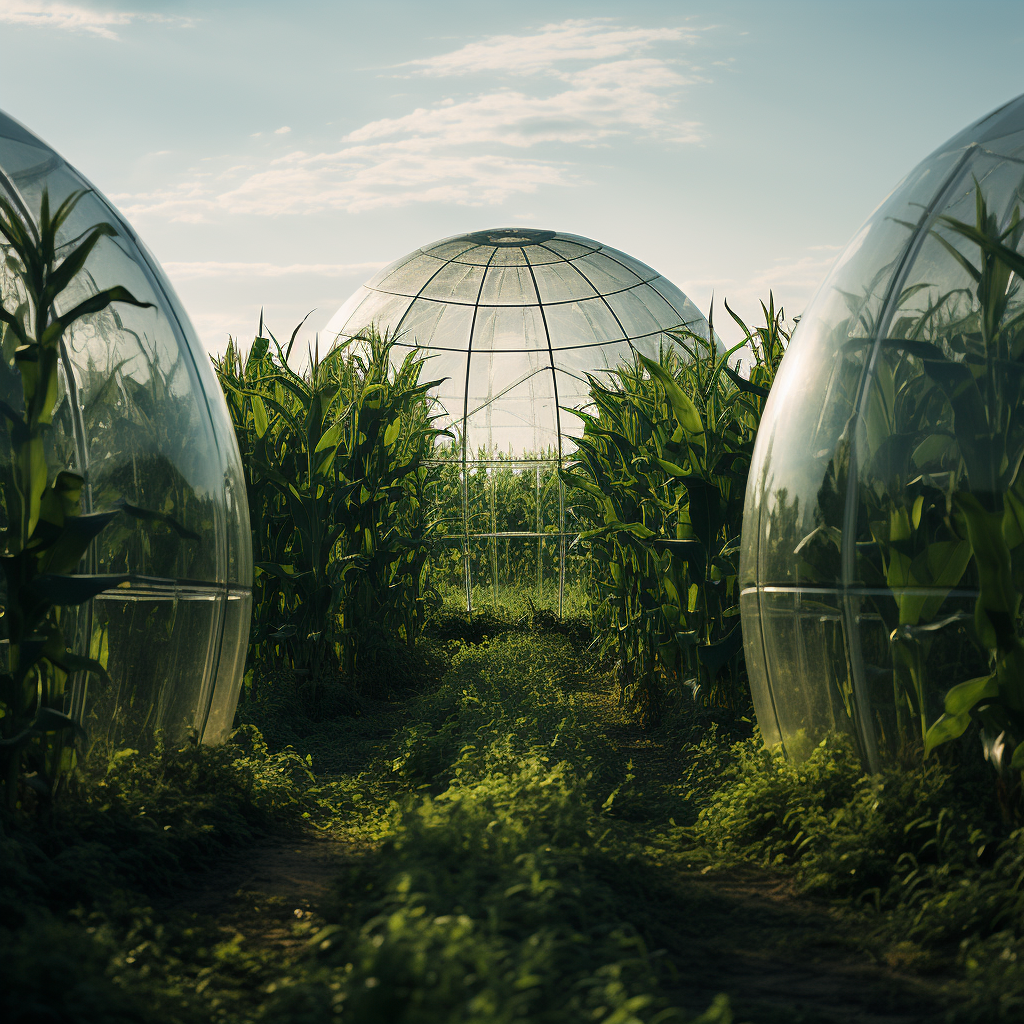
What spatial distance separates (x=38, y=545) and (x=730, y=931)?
296 centimetres

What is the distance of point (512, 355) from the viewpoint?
14.9m

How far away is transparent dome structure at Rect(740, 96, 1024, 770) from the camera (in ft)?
12.6

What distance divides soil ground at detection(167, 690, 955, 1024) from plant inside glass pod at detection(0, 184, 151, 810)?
847mm

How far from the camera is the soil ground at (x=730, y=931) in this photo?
2.75 m

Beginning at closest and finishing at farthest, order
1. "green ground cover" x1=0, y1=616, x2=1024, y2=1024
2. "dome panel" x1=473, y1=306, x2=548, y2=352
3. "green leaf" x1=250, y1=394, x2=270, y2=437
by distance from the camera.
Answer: "green ground cover" x1=0, y1=616, x2=1024, y2=1024
"green leaf" x1=250, y1=394, x2=270, y2=437
"dome panel" x1=473, y1=306, x2=548, y2=352

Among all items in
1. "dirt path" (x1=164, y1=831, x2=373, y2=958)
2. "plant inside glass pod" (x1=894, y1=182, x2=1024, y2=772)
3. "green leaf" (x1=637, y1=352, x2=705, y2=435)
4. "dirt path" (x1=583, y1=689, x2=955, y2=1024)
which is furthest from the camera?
"green leaf" (x1=637, y1=352, x2=705, y2=435)

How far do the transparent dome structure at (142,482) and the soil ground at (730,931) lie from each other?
92cm

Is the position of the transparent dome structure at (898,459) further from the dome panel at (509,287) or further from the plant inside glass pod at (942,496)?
the dome panel at (509,287)

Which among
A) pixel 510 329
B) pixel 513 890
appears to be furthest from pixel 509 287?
pixel 513 890

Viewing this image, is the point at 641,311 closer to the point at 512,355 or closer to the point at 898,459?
the point at 512,355

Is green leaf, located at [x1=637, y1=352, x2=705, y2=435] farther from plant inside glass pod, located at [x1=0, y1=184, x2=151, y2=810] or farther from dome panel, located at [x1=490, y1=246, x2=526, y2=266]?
dome panel, located at [x1=490, y1=246, x2=526, y2=266]

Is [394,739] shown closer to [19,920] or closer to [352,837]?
[352,837]

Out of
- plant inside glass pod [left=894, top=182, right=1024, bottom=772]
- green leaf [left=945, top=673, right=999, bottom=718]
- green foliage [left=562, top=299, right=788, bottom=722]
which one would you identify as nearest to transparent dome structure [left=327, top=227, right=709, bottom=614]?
green foliage [left=562, top=299, right=788, bottom=722]

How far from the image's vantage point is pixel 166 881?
12.4 feet
